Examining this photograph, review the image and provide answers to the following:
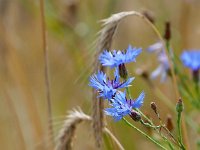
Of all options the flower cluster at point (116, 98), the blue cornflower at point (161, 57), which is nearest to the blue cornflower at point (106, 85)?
the flower cluster at point (116, 98)

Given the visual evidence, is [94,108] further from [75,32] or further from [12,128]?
[12,128]

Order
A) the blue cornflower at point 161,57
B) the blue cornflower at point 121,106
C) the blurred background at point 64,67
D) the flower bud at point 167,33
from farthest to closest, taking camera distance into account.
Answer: the blurred background at point 64,67 < the blue cornflower at point 161,57 < the flower bud at point 167,33 < the blue cornflower at point 121,106

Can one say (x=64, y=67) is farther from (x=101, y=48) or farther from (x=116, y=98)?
(x=116, y=98)

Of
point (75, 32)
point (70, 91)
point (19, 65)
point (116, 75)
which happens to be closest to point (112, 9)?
point (75, 32)

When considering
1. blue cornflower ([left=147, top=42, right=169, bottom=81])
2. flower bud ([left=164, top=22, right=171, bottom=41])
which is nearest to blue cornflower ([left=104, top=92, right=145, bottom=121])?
flower bud ([left=164, top=22, right=171, bottom=41])

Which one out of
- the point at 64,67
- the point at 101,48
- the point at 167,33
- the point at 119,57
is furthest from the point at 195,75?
the point at 64,67

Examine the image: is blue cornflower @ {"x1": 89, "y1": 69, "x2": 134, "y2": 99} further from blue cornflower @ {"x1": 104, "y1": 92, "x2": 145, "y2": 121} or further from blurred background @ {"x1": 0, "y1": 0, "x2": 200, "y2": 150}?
blurred background @ {"x1": 0, "y1": 0, "x2": 200, "y2": 150}

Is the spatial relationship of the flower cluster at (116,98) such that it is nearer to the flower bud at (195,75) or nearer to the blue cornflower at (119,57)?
the blue cornflower at (119,57)
